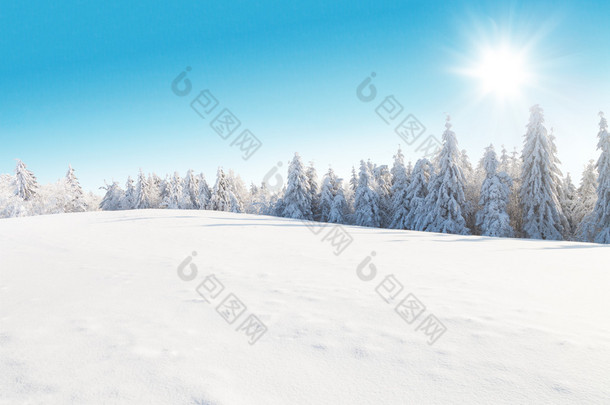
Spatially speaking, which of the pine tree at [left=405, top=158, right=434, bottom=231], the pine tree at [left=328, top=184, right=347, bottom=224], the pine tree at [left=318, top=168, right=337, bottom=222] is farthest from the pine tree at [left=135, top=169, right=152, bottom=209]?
the pine tree at [left=405, top=158, right=434, bottom=231]

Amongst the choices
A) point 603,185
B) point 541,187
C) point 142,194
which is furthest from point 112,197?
point 603,185

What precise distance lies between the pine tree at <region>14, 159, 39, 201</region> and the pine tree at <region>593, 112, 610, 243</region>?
5535cm

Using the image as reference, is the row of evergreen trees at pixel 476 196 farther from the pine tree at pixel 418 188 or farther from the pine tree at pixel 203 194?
the pine tree at pixel 203 194

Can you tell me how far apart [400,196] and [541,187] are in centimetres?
1116

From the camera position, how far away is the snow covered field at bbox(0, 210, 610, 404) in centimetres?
184

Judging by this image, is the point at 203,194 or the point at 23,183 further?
the point at 203,194

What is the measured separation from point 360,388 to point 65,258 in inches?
272

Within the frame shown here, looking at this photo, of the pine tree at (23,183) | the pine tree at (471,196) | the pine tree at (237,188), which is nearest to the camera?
the pine tree at (471,196)

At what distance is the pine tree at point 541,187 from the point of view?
66.3 ft

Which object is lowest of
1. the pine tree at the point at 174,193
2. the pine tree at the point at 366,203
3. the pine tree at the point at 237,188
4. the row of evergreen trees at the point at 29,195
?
the row of evergreen trees at the point at 29,195

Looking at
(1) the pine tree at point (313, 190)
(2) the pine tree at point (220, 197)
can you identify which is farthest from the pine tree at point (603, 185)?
(2) the pine tree at point (220, 197)

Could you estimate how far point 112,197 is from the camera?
182 ft

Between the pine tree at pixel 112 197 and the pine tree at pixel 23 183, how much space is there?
20868mm

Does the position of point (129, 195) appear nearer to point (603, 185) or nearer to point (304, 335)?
point (304, 335)
